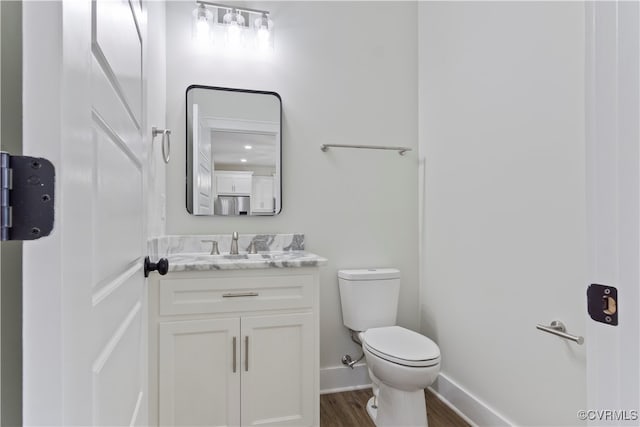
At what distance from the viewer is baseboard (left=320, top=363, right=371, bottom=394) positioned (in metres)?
2.16

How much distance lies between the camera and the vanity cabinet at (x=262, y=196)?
212 cm

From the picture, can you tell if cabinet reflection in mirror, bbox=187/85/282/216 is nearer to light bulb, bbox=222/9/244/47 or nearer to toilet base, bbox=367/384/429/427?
light bulb, bbox=222/9/244/47

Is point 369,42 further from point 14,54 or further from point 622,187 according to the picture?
point 14,54

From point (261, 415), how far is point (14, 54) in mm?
1684

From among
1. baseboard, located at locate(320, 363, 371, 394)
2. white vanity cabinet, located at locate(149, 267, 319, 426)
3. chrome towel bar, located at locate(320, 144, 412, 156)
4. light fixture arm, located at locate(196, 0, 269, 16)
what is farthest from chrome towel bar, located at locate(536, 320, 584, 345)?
light fixture arm, located at locate(196, 0, 269, 16)

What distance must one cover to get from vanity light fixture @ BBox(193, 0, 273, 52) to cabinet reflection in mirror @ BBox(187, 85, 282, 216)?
0.29m

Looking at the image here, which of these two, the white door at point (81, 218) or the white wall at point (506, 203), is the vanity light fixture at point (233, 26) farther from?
the white door at point (81, 218)

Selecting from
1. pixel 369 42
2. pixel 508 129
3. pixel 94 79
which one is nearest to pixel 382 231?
pixel 508 129

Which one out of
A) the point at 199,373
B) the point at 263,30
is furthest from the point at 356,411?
the point at 263,30

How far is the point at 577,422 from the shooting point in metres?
1.32

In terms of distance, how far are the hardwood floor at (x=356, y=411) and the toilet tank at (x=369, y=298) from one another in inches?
16.8

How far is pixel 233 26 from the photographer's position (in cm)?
207

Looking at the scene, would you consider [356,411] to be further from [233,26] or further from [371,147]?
[233,26]

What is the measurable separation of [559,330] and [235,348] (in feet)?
4.45
